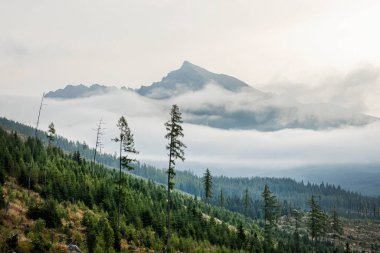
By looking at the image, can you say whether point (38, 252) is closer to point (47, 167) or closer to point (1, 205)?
point (1, 205)

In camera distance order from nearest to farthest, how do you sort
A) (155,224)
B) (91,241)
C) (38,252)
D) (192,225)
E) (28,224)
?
(38,252)
(91,241)
(28,224)
(155,224)
(192,225)

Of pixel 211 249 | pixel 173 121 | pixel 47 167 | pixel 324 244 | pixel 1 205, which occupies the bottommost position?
pixel 324 244

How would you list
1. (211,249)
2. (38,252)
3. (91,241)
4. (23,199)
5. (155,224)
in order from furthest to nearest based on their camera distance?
(155,224) → (211,249) → (23,199) → (91,241) → (38,252)

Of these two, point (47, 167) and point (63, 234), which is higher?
point (47, 167)

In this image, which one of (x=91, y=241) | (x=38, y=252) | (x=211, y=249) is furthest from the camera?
(x=211, y=249)

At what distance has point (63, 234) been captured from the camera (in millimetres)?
47219

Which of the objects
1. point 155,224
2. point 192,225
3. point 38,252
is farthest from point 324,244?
point 38,252

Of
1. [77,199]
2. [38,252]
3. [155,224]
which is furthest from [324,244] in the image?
[38,252]

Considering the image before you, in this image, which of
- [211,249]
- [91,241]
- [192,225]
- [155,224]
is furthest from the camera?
[192,225]

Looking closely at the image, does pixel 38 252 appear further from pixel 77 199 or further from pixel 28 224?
pixel 77 199

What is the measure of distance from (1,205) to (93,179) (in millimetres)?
33432

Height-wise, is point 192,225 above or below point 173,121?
below

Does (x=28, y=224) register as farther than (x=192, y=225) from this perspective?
No

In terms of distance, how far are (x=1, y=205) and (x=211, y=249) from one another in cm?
3533
